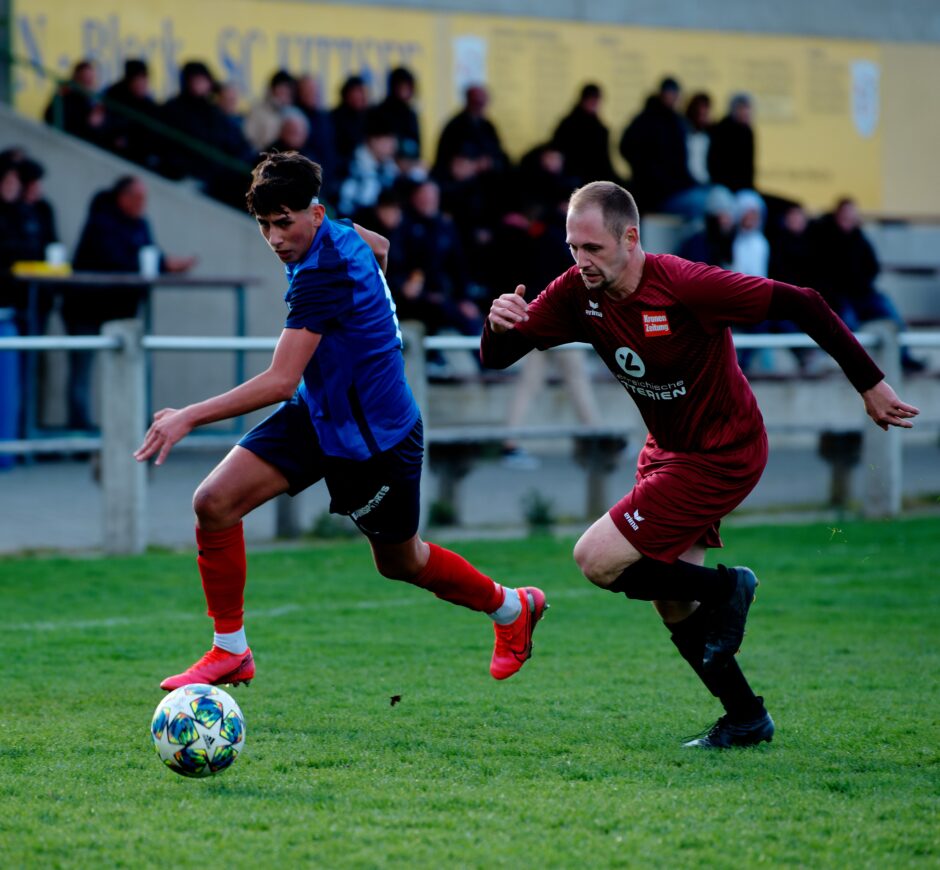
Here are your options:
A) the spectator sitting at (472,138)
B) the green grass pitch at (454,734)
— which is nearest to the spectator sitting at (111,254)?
the spectator sitting at (472,138)

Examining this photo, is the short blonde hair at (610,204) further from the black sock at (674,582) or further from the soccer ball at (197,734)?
the soccer ball at (197,734)

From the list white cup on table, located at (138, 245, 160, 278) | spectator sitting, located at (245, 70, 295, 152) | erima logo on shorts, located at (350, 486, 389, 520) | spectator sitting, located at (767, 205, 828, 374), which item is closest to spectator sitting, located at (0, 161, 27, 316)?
white cup on table, located at (138, 245, 160, 278)

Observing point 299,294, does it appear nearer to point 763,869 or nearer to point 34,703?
point 34,703

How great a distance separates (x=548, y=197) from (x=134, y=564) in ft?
20.3

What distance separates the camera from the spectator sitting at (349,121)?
14.5 metres

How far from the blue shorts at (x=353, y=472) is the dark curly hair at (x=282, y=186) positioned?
2.51ft

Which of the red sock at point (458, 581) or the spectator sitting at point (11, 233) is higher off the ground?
the spectator sitting at point (11, 233)

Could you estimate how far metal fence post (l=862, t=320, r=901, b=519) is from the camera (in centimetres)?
1212

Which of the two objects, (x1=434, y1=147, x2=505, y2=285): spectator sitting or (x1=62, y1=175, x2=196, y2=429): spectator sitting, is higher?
(x1=434, y1=147, x2=505, y2=285): spectator sitting

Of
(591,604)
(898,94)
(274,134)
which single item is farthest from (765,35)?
(591,604)

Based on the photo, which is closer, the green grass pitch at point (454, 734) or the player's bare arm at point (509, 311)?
the green grass pitch at point (454, 734)

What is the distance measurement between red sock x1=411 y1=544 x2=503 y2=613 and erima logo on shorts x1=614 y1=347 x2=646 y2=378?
3.68 ft

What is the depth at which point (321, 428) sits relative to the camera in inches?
234

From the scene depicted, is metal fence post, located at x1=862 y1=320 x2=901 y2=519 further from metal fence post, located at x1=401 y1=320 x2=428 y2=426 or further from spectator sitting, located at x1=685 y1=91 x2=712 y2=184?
spectator sitting, located at x1=685 y1=91 x2=712 y2=184
